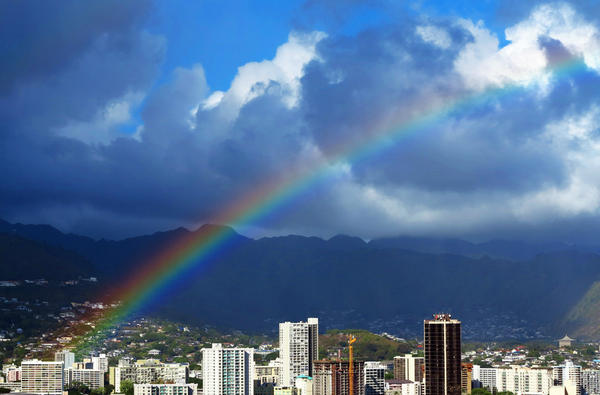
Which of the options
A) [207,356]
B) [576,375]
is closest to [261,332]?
[576,375]

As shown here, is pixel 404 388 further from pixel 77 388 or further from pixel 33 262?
pixel 33 262

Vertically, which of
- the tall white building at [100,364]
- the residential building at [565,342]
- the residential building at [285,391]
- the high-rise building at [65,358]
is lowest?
the residential building at [285,391]

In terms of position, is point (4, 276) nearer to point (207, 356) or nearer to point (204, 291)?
point (204, 291)

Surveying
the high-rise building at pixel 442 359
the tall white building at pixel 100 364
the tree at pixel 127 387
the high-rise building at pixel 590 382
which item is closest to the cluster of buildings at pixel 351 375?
the high-rise building at pixel 442 359

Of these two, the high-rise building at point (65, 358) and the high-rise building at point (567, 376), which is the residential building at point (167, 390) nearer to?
the high-rise building at point (65, 358)

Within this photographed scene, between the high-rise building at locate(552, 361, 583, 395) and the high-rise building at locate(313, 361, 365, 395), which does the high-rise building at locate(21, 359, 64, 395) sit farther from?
the high-rise building at locate(552, 361, 583, 395)

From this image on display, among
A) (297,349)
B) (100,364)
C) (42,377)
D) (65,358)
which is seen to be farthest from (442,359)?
(65,358)
